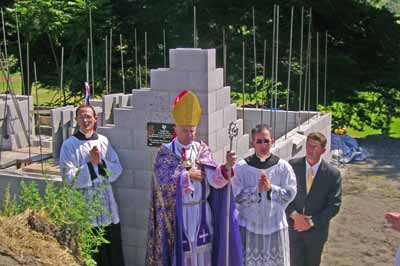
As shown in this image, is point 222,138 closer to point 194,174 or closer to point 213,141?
point 213,141

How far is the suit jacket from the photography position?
566 centimetres

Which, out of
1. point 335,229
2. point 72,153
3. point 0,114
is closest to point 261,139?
point 72,153

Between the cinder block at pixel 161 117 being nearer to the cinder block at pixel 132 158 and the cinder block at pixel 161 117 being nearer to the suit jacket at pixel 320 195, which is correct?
the cinder block at pixel 132 158

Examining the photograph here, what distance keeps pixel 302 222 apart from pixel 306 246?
0.31m

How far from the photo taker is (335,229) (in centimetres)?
821

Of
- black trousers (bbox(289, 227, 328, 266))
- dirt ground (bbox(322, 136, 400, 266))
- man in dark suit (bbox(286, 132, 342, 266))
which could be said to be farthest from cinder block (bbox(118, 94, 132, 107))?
black trousers (bbox(289, 227, 328, 266))

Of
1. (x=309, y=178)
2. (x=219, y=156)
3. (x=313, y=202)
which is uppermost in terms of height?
(x=219, y=156)

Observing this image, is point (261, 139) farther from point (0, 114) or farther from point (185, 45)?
point (185, 45)

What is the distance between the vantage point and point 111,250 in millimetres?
6215

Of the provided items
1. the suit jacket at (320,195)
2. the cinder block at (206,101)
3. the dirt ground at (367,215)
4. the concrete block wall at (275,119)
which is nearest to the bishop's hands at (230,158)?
the suit jacket at (320,195)

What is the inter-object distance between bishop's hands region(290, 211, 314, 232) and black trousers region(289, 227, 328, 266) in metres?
0.09

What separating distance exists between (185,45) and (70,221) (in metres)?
12.6

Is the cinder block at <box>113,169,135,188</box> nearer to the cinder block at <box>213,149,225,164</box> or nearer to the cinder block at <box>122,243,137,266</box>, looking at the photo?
the cinder block at <box>122,243,137,266</box>

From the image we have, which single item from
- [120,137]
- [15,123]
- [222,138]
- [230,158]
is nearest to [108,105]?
[15,123]
